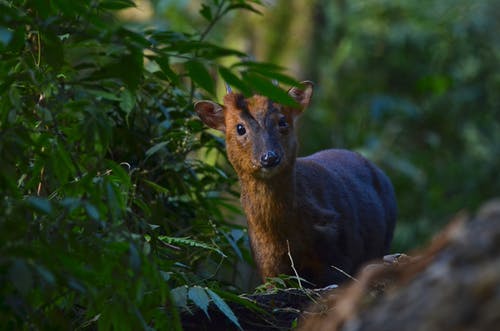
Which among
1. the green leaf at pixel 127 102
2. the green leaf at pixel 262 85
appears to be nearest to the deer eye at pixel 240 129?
the green leaf at pixel 127 102

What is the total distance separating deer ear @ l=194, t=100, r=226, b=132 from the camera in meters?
6.36

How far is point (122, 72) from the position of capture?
3404 mm

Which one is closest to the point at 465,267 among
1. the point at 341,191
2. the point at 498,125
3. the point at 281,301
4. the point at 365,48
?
the point at 281,301

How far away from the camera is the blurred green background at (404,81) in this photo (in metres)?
13.5

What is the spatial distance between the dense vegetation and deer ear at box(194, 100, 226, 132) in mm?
78

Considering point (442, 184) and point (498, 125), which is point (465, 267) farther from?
point (498, 125)

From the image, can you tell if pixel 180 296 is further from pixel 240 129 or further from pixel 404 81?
pixel 404 81

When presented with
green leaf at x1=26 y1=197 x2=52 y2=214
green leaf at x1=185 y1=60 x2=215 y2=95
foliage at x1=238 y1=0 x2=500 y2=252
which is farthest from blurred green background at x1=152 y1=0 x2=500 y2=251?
green leaf at x1=26 y1=197 x2=52 y2=214

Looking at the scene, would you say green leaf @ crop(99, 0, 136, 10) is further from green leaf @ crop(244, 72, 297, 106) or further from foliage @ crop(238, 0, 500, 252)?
foliage @ crop(238, 0, 500, 252)

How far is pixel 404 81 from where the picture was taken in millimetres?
16047

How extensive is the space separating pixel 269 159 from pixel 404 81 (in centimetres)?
1015

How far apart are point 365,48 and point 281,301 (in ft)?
36.9

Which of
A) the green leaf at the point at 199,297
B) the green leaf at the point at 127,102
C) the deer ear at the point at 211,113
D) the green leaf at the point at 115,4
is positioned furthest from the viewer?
the deer ear at the point at 211,113

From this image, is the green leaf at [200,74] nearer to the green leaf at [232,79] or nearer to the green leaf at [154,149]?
the green leaf at [232,79]
